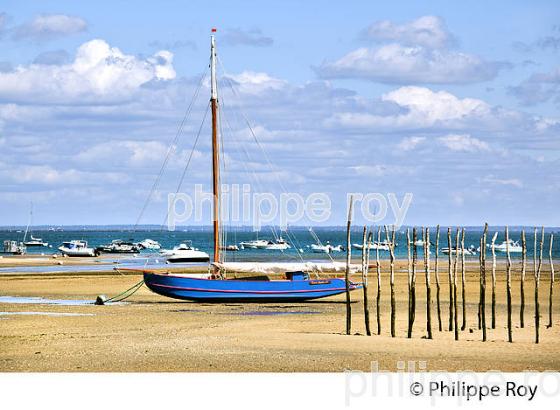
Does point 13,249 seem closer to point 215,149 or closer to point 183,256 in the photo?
point 183,256

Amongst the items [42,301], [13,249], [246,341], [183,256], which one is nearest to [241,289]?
[42,301]

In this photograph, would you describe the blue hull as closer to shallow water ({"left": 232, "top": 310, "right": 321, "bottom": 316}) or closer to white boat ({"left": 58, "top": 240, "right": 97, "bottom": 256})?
shallow water ({"left": 232, "top": 310, "right": 321, "bottom": 316})

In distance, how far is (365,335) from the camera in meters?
31.1

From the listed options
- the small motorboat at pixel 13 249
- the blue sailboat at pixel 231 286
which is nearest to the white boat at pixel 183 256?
the small motorboat at pixel 13 249

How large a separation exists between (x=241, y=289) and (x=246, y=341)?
42.9 ft

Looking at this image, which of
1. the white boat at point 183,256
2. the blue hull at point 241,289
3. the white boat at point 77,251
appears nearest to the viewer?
the blue hull at point 241,289

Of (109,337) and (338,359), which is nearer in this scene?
(338,359)

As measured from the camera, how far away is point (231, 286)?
4247cm

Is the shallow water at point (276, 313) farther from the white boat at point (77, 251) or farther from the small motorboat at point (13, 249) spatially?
the small motorboat at point (13, 249)

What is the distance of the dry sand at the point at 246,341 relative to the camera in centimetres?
2561

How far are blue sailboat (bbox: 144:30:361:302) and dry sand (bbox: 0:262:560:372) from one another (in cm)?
48
